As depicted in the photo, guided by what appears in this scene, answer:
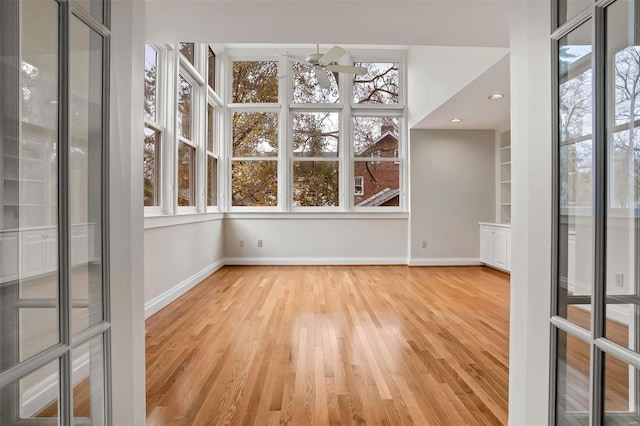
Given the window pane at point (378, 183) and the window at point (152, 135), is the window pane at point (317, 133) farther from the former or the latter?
the window at point (152, 135)

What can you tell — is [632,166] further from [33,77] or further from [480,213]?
[480,213]

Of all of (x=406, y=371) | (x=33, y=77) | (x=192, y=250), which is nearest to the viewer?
(x=33, y=77)

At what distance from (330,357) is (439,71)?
3.86 meters

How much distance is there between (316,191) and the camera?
20.5 feet

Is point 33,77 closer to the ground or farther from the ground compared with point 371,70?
closer to the ground

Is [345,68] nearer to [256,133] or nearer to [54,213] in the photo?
[256,133]

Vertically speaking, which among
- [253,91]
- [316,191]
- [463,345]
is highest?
[253,91]

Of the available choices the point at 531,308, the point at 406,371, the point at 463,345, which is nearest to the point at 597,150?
the point at 531,308

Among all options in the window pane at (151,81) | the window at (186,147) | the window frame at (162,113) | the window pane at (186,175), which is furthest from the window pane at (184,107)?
the window pane at (151,81)

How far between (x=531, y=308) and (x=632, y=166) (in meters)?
0.46

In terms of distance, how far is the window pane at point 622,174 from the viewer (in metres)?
0.71

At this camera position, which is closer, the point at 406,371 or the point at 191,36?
the point at 406,371

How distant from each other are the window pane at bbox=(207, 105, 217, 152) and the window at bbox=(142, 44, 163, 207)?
1.86 meters

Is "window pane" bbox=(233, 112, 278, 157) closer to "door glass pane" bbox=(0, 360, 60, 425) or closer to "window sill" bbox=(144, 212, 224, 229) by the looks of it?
"window sill" bbox=(144, 212, 224, 229)
